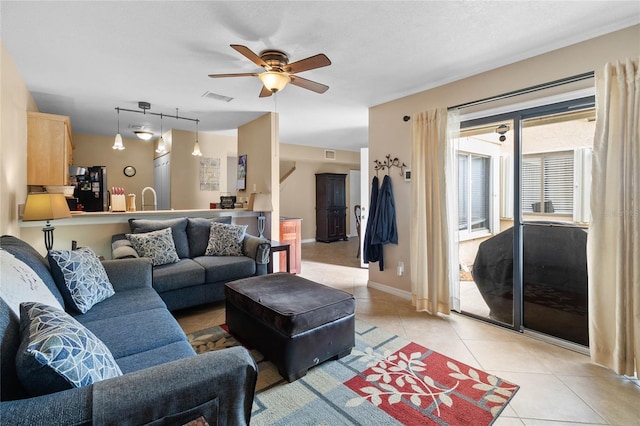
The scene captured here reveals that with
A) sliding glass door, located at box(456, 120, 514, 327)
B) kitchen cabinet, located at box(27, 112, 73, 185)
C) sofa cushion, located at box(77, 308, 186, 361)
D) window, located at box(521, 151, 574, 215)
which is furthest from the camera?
kitchen cabinet, located at box(27, 112, 73, 185)

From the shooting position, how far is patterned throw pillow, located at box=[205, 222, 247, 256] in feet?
12.0

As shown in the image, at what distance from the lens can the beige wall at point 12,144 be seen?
94.6 inches

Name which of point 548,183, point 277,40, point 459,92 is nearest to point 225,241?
point 277,40

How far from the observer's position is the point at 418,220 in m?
3.31

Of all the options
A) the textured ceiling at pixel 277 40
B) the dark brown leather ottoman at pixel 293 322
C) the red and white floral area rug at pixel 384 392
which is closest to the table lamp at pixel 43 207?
the textured ceiling at pixel 277 40

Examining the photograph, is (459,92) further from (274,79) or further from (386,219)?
(274,79)

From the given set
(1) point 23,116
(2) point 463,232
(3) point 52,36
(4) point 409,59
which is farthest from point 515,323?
(1) point 23,116

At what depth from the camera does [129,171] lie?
258 inches

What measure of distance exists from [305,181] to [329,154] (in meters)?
0.98

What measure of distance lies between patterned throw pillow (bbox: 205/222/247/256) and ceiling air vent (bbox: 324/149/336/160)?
459 centimetres

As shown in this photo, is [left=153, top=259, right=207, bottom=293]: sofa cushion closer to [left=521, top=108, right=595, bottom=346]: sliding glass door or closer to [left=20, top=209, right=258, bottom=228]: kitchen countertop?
[left=20, top=209, right=258, bottom=228]: kitchen countertop

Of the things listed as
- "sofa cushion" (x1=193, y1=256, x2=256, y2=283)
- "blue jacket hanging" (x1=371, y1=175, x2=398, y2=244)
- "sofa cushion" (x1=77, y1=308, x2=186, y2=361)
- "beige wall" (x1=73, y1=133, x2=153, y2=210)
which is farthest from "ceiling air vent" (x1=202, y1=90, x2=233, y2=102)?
"beige wall" (x1=73, y1=133, x2=153, y2=210)

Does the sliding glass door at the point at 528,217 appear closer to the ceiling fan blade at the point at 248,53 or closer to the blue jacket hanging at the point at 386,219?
the blue jacket hanging at the point at 386,219

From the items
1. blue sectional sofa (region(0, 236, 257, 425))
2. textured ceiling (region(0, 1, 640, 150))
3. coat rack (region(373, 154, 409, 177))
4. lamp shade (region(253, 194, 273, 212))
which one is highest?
textured ceiling (region(0, 1, 640, 150))
